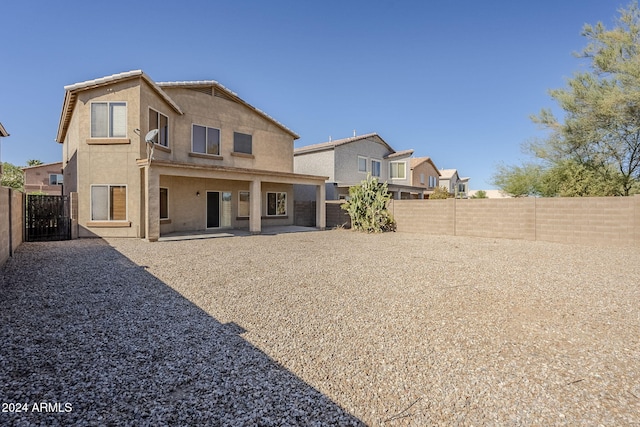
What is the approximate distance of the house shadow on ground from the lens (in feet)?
8.20

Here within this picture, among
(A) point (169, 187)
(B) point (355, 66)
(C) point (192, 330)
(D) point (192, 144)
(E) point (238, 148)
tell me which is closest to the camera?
(C) point (192, 330)

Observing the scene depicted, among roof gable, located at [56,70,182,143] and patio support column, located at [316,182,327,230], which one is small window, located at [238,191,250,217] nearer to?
patio support column, located at [316,182,327,230]

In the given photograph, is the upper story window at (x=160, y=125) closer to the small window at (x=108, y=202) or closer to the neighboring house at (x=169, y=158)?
the neighboring house at (x=169, y=158)

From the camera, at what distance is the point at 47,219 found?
13.3 m

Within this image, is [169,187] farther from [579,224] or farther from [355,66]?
[579,224]

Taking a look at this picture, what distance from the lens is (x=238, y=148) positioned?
1845 cm

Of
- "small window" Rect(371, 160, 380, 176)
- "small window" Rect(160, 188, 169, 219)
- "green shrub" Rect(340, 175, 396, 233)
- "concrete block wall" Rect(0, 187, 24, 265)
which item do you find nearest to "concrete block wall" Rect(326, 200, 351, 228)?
"green shrub" Rect(340, 175, 396, 233)

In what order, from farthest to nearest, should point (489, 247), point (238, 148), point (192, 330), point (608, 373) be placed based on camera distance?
point (238, 148), point (489, 247), point (192, 330), point (608, 373)

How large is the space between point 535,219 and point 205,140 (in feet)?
54.1

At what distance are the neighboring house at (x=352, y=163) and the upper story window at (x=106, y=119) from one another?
1251 cm

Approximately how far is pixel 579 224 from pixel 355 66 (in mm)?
15671

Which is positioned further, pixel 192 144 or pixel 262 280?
pixel 192 144

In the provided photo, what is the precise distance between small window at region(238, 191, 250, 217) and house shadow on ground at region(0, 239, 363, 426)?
12792 mm

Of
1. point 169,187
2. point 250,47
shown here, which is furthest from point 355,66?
point 169,187
